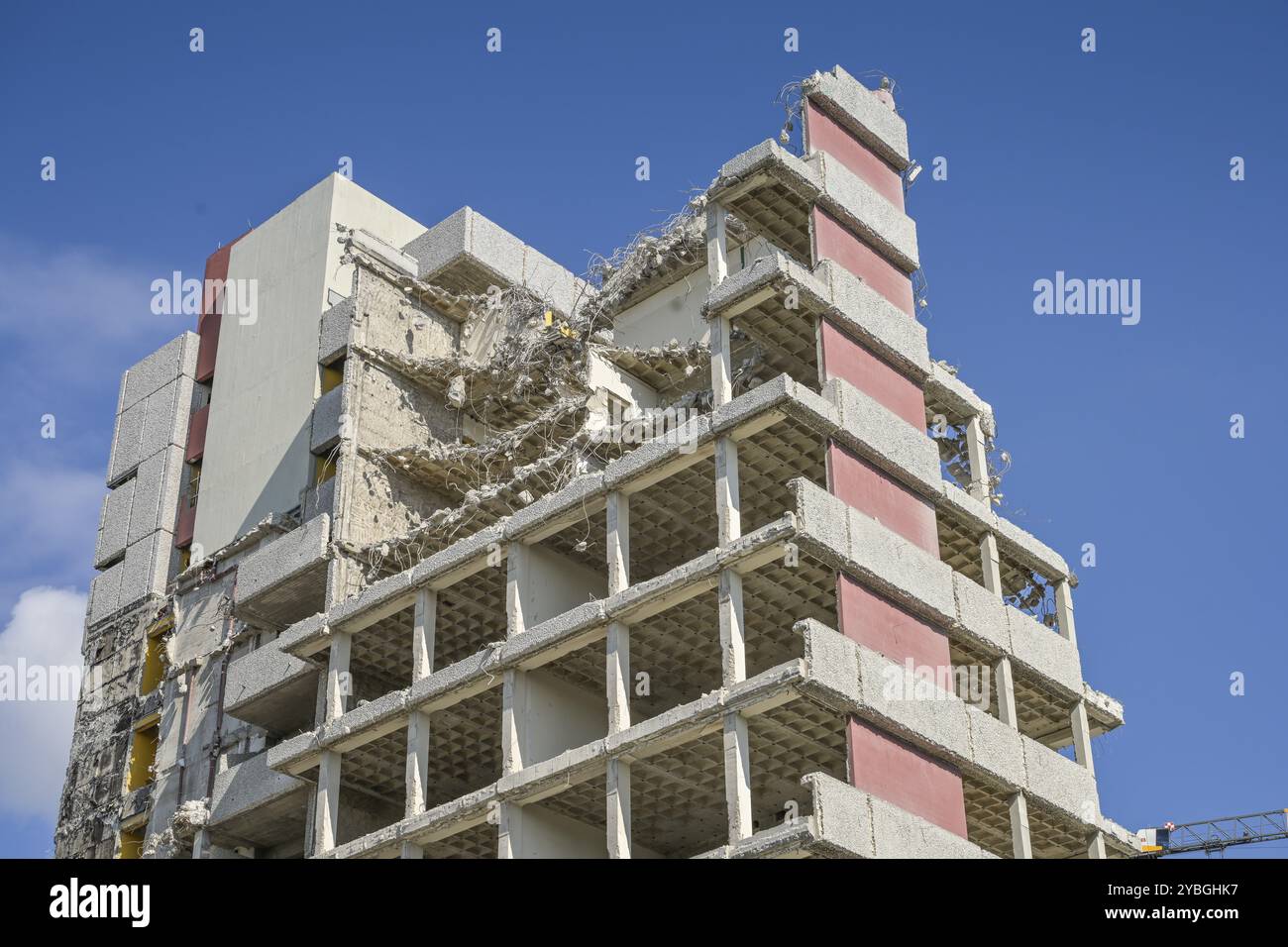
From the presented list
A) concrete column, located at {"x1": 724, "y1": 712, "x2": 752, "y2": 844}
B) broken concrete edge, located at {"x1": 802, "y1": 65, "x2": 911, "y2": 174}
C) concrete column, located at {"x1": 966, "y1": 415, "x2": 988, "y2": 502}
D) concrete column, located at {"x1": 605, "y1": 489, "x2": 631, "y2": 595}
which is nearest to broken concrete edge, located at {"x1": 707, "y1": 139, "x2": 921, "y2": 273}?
broken concrete edge, located at {"x1": 802, "y1": 65, "x2": 911, "y2": 174}

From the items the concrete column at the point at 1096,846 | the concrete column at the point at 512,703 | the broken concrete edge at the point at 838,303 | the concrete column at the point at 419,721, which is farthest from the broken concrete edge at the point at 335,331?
the concrete column at the point at 1096,846

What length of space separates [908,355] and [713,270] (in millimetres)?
4957

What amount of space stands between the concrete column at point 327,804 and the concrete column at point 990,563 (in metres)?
15.7

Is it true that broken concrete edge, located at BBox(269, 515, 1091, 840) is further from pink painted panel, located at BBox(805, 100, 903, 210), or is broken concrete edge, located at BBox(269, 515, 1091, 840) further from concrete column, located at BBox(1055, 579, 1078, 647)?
pink painted panel, located at BBox(805, 100, 903, 210)

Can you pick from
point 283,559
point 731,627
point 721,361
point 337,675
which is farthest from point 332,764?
point 721,361

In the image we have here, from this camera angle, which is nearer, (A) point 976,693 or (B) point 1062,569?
(A) point 976,693

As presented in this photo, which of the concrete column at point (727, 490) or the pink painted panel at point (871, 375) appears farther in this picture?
the pink painted panel at point (871, 375)

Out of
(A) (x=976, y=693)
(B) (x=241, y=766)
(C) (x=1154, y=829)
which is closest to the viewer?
(A) (x=976, y=693)

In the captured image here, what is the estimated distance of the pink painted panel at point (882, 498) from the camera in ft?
124

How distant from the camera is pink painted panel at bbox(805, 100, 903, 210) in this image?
43219 mm

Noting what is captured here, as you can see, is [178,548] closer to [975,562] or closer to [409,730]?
[409,730]

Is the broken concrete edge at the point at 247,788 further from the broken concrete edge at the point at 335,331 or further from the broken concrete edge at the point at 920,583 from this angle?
the broken concrete edge at the point at 920,583
